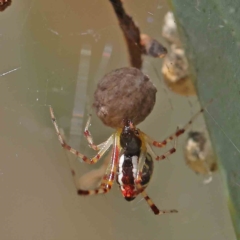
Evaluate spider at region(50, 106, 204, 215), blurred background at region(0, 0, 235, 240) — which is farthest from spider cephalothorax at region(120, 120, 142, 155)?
blurred background at region(0, 0, 235, 240)

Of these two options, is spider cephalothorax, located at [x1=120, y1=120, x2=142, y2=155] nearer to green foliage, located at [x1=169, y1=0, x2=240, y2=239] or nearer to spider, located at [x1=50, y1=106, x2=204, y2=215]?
spider, located at [x1=50, y1=106, x2=204, y2=215]

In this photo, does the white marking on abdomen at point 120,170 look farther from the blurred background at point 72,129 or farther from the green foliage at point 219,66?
the green foliage at point 219,66

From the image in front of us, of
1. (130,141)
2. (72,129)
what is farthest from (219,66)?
(72,129)

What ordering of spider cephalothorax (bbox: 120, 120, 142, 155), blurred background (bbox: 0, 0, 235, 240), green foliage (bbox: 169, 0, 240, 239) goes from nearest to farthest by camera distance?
green foliage (bbox: 169, 0, 240, 239)
spider cephalothorax (bbox: 120, 120, 142, 155)
blurred background (bbox: 0, 0, 235, 240)

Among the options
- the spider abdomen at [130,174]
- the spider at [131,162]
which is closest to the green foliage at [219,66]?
the spider at [131,162]

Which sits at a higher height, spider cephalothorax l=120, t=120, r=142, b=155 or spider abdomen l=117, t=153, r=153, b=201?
spider cephalothorax l=120, t=120, r=142, b=155

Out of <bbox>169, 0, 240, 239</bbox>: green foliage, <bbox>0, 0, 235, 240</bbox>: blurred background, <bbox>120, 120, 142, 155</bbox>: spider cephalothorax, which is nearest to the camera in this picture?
<bbox>169, 0, 240, 239</bbox>: green foliage
